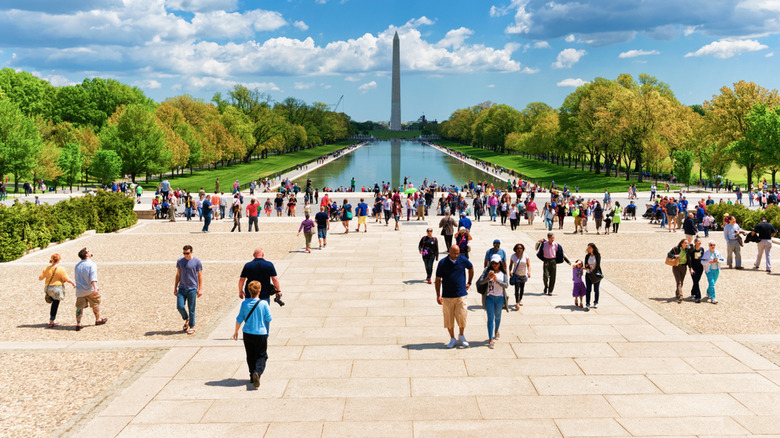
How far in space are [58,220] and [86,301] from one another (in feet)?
45.8

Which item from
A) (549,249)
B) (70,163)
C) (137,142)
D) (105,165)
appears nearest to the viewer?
(549,249)

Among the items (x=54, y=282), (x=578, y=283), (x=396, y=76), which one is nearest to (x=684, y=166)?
(x=578, y=283)

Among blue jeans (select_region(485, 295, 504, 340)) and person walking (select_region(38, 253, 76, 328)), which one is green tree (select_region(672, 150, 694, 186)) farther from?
person walking (select_region(38, 253, 76, 328))

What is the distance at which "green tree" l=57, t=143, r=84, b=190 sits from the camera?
5619 centimetres

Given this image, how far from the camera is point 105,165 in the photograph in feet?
182

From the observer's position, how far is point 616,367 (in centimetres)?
906

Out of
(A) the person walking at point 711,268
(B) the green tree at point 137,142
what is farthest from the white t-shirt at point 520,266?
(B) the green tree at point 137,142

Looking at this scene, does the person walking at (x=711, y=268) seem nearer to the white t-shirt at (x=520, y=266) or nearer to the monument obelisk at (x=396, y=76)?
the white t-shirt at (x=520, y=266)

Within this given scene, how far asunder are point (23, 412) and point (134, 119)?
59927 millimetres

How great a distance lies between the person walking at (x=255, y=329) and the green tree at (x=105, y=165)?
53.5 m

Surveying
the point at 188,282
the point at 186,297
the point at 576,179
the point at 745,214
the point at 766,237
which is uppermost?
the point at 576,179

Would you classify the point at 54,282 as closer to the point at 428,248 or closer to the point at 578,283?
the point at 428,248

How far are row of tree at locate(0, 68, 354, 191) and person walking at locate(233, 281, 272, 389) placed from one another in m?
51.9

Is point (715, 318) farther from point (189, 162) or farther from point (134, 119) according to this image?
point (189, 162)
